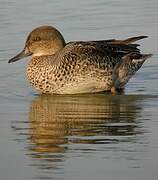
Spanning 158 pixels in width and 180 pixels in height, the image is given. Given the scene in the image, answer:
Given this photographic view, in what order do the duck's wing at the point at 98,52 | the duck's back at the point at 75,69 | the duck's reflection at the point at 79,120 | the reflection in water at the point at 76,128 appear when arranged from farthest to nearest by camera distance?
the duck's wing at the point at 98,52, the duck's back at the point at 75,69, the duck's reflection at the point at 79,120, the reflection in water at the point at 76,128

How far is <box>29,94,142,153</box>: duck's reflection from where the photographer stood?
8.05m

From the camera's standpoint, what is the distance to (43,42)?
439 inches

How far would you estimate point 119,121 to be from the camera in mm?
8852

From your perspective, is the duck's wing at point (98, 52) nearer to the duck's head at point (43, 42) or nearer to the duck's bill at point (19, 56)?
the duck's head at point (43, 42)

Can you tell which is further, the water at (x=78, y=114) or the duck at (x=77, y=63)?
the duck at (x=77, y=63)

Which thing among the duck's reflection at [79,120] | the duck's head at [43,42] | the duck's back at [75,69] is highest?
the duck's head at [43,42]

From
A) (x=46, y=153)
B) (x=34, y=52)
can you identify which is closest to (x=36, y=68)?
(x=34, y=52)

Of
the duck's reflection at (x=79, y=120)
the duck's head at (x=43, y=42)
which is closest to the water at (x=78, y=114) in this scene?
the duck's reflection at (x=79, y=120)

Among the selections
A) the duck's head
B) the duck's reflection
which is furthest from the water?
the duck's head

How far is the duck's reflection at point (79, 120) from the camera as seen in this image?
805 centimetres

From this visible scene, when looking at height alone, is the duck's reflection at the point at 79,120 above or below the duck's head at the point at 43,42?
below

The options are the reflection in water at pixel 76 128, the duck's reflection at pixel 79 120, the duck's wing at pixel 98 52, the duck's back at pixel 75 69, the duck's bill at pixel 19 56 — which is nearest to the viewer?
the reflection in water at pixel 76 128

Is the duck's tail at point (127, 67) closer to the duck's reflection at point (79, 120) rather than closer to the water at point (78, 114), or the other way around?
the water at point (78, 114)

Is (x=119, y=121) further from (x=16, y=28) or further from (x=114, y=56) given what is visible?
(x=16, y=28)
